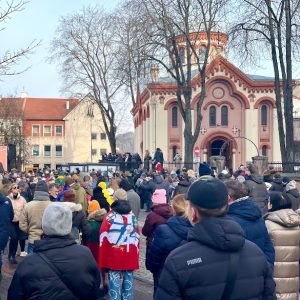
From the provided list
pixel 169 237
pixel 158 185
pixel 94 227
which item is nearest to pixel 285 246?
pixel 169 237

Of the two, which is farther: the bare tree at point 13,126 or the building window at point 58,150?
the building window at point 58,150

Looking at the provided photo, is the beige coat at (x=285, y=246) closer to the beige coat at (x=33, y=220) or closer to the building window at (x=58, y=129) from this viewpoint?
the beige coat at (x=33, y=220)

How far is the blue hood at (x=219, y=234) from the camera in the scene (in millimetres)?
3217

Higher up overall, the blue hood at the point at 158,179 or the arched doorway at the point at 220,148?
the arched doorway at the point at 220,148

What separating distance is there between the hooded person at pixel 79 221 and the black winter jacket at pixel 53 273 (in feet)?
14.3

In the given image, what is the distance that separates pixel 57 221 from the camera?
4320 millimetres

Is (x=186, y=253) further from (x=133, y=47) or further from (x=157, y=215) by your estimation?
(x=133, y=47)

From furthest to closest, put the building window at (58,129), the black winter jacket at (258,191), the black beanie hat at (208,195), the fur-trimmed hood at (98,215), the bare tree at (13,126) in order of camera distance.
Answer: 1. the building window at (58,129)
2. the bare tree at (13,126)
3. the black winter jacket at (258,191)
4. the fur-trimmed hood at (98,215)
5. the black beanie hat at (208,195)

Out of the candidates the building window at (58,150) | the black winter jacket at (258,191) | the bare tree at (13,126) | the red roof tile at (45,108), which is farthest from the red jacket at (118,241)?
the building window at (58,150)

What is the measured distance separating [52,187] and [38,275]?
9.00m

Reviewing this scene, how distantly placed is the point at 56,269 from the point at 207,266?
1348mm

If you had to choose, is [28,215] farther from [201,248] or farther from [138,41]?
[138,41]

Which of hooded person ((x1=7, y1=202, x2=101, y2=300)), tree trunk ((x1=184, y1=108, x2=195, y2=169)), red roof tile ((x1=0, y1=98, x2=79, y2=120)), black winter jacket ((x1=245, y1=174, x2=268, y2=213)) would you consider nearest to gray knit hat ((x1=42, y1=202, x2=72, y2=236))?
hooded person ((x1=7, y1=202, x2=101, y2=300))

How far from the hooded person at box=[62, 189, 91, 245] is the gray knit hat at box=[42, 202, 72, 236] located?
4210 millimetres
